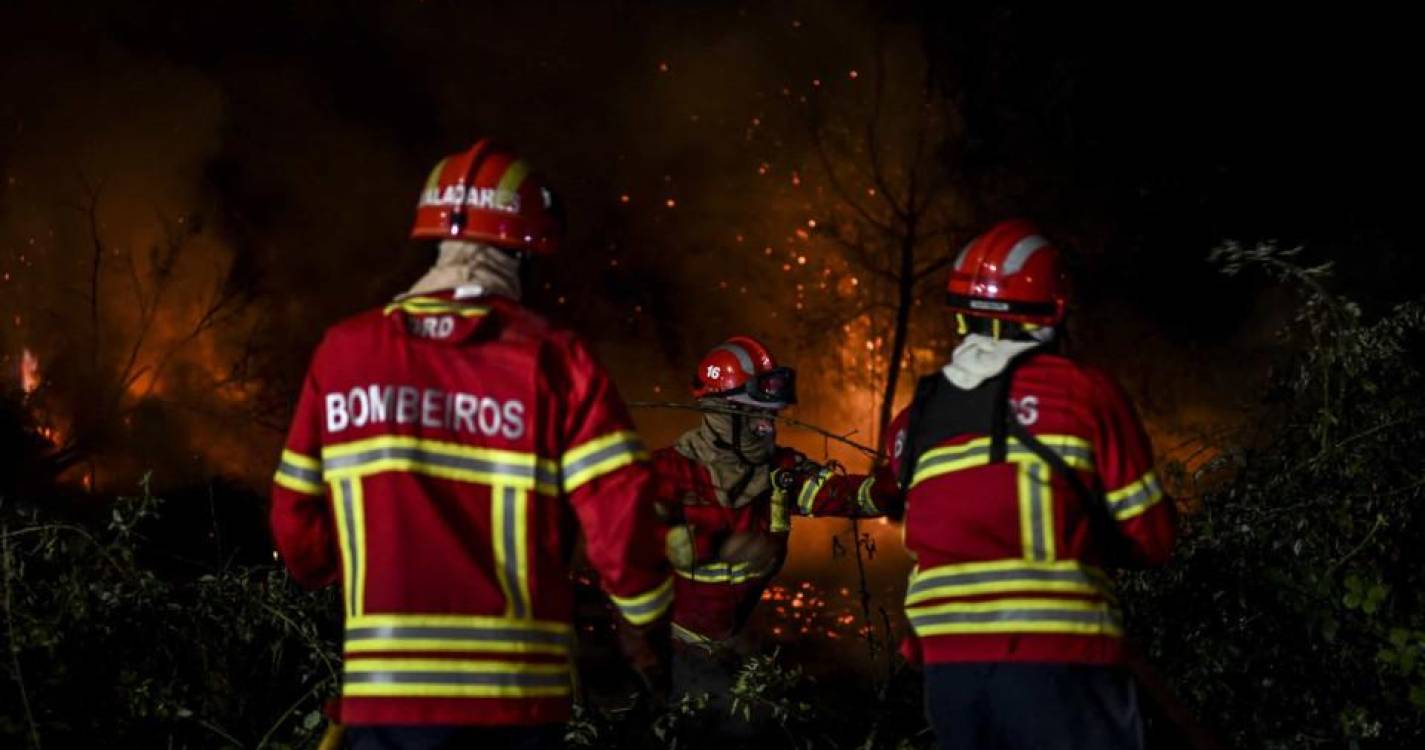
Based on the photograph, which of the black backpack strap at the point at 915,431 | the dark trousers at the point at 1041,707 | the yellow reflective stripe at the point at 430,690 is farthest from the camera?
the black backpack strap at the point at 915,431

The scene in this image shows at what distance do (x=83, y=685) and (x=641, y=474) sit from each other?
245cm

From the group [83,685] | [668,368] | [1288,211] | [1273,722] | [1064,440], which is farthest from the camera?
[668,368]

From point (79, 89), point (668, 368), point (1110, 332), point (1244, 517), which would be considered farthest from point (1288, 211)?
point (79, 89)

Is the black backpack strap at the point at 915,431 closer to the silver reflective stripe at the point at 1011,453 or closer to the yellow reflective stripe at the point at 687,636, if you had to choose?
the silver reflective stripe at the point at 1011,453

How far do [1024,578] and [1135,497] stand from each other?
35 cm

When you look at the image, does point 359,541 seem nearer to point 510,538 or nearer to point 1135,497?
point 510,538

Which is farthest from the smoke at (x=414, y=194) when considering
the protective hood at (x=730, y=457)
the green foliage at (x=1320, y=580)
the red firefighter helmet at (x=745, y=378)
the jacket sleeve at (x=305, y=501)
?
the jacket sleeve at (x=305, y=501)

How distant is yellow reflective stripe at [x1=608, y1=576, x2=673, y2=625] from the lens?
3.00 meters

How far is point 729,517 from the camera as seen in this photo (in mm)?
5336

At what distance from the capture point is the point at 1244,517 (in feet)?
17.9

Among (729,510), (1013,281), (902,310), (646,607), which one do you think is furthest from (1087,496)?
(902,310)

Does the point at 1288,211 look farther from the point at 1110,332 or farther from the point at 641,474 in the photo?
the point at 641,474

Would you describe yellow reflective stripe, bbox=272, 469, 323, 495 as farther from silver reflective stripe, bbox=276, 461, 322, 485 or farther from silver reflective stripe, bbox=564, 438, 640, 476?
silver reflective stripe, bbox=564, 438, 640, 476

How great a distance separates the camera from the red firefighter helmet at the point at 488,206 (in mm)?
3188
